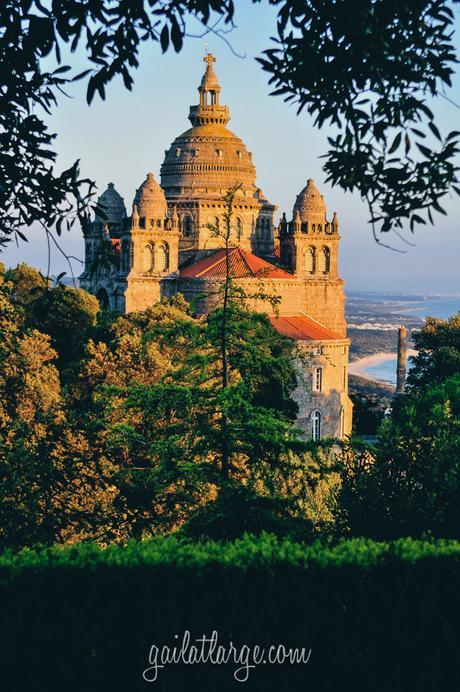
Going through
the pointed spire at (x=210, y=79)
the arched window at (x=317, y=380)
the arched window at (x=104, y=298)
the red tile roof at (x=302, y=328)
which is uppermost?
the pointed spire at (x=210, y=79)

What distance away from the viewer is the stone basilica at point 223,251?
6538cm

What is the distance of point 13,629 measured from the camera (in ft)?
40.9

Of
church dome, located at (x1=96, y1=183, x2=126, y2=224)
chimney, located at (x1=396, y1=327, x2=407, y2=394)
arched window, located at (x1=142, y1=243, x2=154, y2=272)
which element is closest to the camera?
arched window, located at (x1=142, y1=243, x2=154, y2=272)

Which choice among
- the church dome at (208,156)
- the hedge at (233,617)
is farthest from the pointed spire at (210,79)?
the hedge at (233,617)

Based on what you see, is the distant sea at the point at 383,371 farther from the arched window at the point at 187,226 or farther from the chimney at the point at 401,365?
the arched window at the point at 187,226

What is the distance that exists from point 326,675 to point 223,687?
1.08 metres

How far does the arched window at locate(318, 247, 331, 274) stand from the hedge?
62.5 m

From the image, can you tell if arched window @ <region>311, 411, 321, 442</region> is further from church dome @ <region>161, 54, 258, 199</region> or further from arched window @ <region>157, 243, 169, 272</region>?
church dome @ <region>161, 54, 258, 199</region>

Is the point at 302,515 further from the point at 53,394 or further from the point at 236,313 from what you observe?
the point at 53,394

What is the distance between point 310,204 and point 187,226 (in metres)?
8.72

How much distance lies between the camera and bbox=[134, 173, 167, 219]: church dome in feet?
234

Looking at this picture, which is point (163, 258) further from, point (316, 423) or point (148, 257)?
point (316, 423)

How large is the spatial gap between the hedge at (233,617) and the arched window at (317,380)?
5147 cm

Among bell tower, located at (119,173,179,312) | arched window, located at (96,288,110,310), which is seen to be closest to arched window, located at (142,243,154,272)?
bell tower, located at (119,173,179,312)
